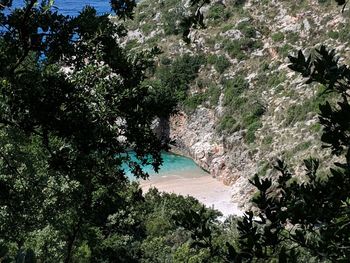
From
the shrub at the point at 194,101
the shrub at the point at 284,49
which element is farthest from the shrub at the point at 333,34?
the shrub at the point at 194,101

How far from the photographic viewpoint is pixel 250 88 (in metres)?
33.6

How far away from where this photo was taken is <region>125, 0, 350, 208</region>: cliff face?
92.9 ft

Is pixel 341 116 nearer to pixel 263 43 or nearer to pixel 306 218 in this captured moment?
pixel 306 218

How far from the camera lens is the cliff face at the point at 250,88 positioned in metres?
28.3

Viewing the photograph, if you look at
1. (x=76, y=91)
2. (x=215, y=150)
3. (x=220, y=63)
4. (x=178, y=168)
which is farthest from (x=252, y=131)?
(x=76, y=91)

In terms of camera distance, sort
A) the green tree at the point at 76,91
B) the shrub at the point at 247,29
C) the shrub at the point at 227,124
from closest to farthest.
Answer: the green tree at the point at 76,91
the shrub at the point at 227,124
the shrub at the point at 247,29

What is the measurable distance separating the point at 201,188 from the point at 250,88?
8.07 meters

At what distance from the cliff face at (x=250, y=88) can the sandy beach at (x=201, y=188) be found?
0.62m

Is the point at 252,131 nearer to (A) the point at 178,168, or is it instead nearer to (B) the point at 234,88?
(B) the point at 234,88

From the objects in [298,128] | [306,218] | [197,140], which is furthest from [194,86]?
[306,218]

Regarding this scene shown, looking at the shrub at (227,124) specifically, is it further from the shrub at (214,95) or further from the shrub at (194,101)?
the shrub at (194,101)

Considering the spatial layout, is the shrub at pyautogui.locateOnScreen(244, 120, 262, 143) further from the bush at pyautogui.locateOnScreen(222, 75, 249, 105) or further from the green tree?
the green tree

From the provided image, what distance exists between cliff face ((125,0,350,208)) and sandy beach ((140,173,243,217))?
0.62m

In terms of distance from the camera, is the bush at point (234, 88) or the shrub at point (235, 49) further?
the shrub at point (235, 49)
